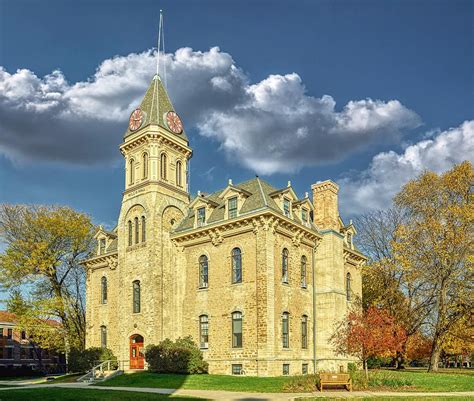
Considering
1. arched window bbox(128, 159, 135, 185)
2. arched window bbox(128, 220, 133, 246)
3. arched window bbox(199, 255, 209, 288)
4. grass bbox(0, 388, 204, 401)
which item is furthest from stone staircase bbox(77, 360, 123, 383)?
arched window bbox(128, 159, 135, 185)

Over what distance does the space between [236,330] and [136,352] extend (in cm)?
843

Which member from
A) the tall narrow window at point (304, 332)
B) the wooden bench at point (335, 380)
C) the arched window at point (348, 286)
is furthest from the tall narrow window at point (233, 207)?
the wooden bench at point (335, 380)

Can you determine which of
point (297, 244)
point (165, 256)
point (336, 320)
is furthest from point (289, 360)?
point (165, 256)

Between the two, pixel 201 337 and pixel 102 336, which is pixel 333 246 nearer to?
pixel 201 337

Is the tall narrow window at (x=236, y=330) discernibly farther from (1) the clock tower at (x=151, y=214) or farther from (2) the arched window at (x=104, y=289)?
(2) the arched window at (x=104, y=289)

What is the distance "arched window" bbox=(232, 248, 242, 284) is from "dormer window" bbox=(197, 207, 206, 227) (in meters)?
3.65

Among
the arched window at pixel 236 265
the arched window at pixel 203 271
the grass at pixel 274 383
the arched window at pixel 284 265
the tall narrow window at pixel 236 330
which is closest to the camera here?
the grass at pixel 274 383

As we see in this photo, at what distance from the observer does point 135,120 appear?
3916cm

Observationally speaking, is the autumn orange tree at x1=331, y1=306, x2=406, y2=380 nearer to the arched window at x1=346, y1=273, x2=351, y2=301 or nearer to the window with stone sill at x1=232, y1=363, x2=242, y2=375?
the window with stone sill at x1=232, y1=363, x2=242, y2=375

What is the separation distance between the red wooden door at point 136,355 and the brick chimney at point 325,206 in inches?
598

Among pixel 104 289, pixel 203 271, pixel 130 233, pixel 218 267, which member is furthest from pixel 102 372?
pixel 218 267

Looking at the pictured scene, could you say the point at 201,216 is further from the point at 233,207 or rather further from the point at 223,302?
the point at 223,302

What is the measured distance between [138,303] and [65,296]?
46.9 ft

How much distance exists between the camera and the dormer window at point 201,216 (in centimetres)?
3453
